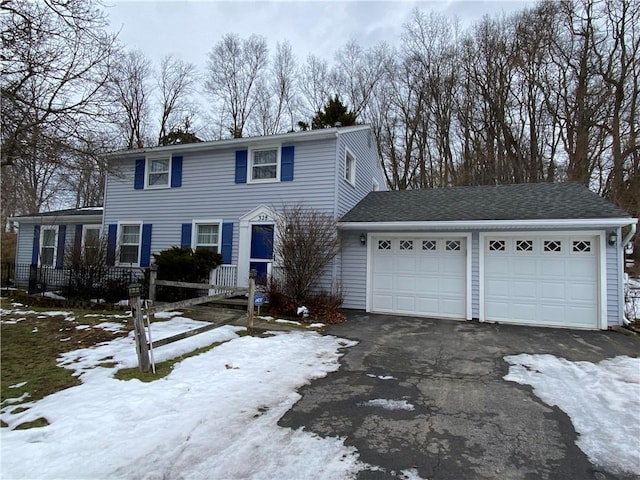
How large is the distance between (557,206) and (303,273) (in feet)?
21.4

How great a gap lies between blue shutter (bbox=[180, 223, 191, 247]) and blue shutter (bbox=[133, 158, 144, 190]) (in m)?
2.38

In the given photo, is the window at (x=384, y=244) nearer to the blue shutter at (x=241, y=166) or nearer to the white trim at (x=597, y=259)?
the white trim at (x=597, y=259)

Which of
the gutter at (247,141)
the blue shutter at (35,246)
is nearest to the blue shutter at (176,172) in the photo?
the gutter at (247,141)

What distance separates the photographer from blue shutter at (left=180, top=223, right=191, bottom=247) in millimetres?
11407

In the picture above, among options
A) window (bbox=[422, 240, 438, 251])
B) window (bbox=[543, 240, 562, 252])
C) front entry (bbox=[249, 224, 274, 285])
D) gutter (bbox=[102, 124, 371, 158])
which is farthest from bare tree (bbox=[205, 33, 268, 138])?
window (bbox=[543, 240, 562, 252])

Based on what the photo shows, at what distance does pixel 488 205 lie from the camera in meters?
9.79

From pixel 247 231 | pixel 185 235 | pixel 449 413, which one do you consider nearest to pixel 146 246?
pixel 185 235

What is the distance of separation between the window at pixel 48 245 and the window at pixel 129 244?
3918 millimetres

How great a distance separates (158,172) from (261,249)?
484cm

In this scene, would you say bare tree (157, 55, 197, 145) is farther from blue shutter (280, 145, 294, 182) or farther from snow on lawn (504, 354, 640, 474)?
snow on lawn (504, 354, 640, 474)

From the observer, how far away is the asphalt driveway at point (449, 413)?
→ 273 cm

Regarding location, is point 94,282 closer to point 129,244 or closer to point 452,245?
point 129,244

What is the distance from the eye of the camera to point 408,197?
38.6 ft

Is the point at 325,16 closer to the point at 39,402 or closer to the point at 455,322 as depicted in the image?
the point at 455,322
